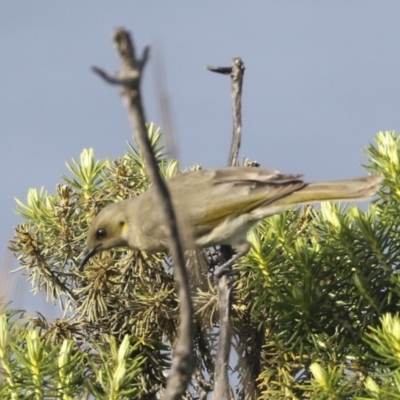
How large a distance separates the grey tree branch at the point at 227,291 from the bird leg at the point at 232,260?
0.06 m

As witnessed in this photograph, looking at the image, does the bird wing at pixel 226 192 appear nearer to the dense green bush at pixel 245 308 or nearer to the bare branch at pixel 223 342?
the dense green bush at pixel 245 308

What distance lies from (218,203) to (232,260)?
126cm

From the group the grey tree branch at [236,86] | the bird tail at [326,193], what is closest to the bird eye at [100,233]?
the grey tree branch at [236,86]

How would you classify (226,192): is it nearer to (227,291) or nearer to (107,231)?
(107,231)

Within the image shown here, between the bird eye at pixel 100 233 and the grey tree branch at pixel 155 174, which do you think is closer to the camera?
the grey tree branch at pixel 155 174

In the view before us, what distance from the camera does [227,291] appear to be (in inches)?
123

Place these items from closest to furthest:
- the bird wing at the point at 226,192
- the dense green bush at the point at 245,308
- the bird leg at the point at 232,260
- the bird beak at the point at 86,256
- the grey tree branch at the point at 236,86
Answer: the dense green bush at the point at 245,308 → the bird leg at the point at 232,260 → the bird beak at the point at 86,256 → the grey tree branch at the point at 236,86 → the bird wing at the point at 226,192

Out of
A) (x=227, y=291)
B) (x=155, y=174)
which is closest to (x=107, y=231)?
(x=227, y=291)

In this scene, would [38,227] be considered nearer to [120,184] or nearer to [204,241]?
[120,184]

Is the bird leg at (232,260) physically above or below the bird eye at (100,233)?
below

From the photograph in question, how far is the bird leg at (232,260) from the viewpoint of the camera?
3.39m

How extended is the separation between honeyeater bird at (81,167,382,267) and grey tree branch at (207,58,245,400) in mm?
156

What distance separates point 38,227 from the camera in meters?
3.63

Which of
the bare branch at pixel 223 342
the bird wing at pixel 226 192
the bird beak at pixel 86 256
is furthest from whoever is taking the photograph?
the bird wing at pixel 226 192
